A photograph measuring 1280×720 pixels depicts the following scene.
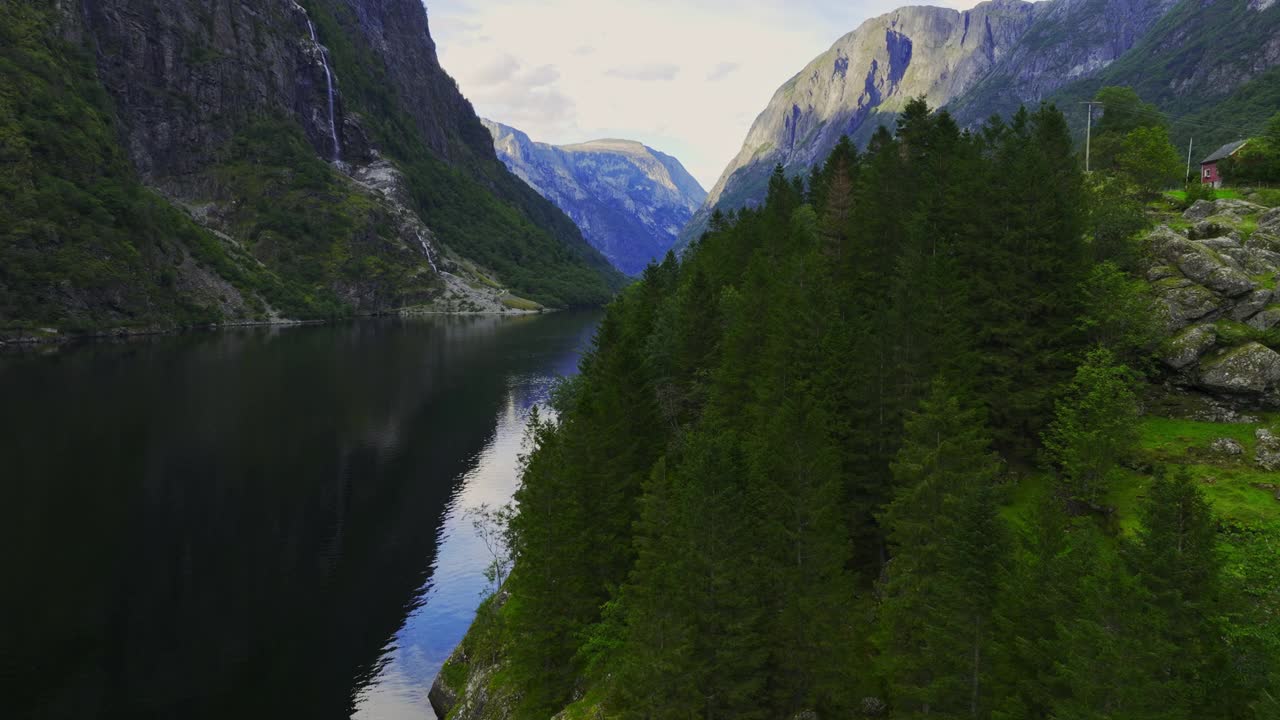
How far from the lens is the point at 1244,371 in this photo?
37.1 metres

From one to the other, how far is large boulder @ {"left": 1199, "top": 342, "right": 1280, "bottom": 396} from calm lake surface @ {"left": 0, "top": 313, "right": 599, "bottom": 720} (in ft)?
157

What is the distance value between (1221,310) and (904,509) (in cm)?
2527

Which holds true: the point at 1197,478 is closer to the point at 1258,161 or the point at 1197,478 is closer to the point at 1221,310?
the point at 1221,310

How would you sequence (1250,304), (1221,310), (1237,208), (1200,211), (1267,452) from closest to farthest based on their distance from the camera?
(1267,452), (1250,304), (1221,310), (1237,208), (1200,211)

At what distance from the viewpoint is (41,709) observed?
129ft

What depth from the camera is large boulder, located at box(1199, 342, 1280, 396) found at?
36594 mm

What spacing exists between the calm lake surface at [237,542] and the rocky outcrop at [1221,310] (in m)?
48.1

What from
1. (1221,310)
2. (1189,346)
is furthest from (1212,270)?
(1189,346)

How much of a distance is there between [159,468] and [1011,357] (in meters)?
85.4

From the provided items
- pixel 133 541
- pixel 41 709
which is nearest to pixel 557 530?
pixel 41 709

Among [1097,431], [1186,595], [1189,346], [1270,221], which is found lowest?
[1186,595]

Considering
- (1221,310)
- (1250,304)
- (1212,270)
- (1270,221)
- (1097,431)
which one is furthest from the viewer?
(1270,221)

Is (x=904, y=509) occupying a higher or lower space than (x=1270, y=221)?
lower

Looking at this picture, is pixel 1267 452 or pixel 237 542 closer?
pixel 1267 452
